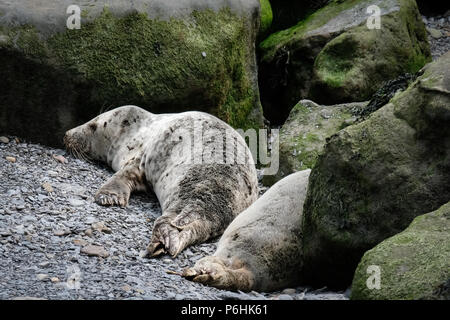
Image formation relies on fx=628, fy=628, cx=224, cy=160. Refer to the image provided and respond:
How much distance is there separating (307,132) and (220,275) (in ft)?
10.7

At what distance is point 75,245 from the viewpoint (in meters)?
4.48

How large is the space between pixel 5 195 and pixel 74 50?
2.40 metres

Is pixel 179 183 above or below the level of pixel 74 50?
below

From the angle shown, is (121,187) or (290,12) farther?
(290,12)

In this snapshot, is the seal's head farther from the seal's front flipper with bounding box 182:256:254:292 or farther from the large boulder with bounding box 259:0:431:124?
the seal's front flipper with bounding box 182:256:254:292

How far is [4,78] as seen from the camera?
22.0 feet

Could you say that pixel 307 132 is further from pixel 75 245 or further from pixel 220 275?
pixel 75 245

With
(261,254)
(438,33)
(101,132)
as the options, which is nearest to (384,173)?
(261,254)

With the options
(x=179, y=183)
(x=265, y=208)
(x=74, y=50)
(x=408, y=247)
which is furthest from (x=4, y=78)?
(x=408, y=247)

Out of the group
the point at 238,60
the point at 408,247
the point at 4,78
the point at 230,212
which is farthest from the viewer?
the point at 238,60

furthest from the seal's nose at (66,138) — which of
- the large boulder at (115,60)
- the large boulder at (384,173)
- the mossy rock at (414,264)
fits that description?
the mossy rock at (414,264)

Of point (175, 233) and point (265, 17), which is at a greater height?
point (265, 17)

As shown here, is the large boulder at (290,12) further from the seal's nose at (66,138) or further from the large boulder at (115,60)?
the seal's nose at (66,138)
